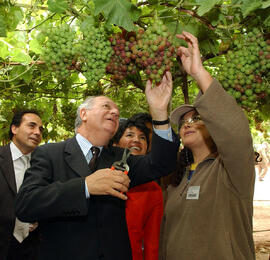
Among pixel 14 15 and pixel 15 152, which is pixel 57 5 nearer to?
pixel 14 15

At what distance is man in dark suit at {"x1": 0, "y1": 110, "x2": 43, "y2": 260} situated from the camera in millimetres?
3197

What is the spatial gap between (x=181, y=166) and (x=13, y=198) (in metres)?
2.03

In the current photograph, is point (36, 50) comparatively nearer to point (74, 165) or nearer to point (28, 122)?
point (74, 165)

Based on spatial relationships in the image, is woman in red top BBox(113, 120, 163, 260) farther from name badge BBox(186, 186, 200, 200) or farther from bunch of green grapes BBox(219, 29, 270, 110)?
bunch of green grapes BBox(219, 29, 270, 110)

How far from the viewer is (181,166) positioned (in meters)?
2.54

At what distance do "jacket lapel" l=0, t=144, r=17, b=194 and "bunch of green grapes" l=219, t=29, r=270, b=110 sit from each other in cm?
274

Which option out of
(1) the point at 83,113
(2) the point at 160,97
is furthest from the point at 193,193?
(1) the point at 83,113

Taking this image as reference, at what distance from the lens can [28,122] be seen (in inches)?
166

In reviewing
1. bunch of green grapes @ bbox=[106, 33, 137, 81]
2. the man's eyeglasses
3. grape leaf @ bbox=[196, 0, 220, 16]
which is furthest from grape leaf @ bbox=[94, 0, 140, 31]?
the man's eyeglasses

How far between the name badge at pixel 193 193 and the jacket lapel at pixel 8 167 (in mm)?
2186

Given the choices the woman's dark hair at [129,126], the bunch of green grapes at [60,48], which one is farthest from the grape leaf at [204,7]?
the woman's dark hair at [129,126]

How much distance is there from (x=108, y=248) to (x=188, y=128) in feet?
3.63

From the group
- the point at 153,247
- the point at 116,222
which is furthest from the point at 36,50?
the point at 153,247

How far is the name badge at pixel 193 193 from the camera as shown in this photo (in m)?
2.06
